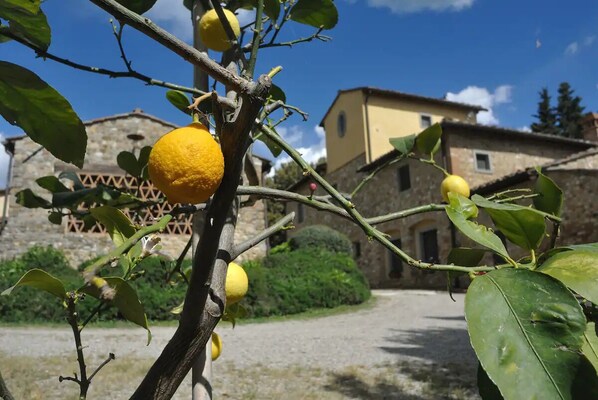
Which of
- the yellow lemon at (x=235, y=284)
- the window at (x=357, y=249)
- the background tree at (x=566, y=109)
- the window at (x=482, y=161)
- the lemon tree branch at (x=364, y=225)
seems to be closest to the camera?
the lemon tree branch at (x=364, y=225)

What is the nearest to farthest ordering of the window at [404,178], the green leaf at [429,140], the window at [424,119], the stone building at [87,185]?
the green leaf at [429,140], the stone building at [87,185], the window at [404,178], the window at [424,119]

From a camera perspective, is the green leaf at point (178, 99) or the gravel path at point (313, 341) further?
the gravel path at point (313, 341)

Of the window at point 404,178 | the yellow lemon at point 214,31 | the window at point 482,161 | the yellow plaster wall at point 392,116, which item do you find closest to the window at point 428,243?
the window at point 404,178

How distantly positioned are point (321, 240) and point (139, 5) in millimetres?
13133

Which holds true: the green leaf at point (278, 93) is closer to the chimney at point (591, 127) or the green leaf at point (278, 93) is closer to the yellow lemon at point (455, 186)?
the yellow lemon at point (455, 186)

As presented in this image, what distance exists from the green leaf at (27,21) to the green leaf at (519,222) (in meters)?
0.58

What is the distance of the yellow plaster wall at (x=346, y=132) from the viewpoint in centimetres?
1745

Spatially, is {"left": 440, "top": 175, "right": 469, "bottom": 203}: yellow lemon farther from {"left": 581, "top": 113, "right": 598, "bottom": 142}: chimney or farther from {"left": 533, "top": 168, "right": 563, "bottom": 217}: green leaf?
{"left": 581, "top": 113, "right": 598, "bottom": 142}: chimney

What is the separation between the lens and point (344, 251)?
46.9 feet

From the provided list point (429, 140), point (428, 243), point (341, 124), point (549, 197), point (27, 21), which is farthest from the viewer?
point (341, 124)

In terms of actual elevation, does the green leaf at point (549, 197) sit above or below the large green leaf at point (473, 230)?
above

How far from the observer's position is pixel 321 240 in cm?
1384

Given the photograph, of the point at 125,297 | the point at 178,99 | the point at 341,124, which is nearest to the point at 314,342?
the point at 178,99

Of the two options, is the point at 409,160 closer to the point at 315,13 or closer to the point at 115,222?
the point at 315,13
